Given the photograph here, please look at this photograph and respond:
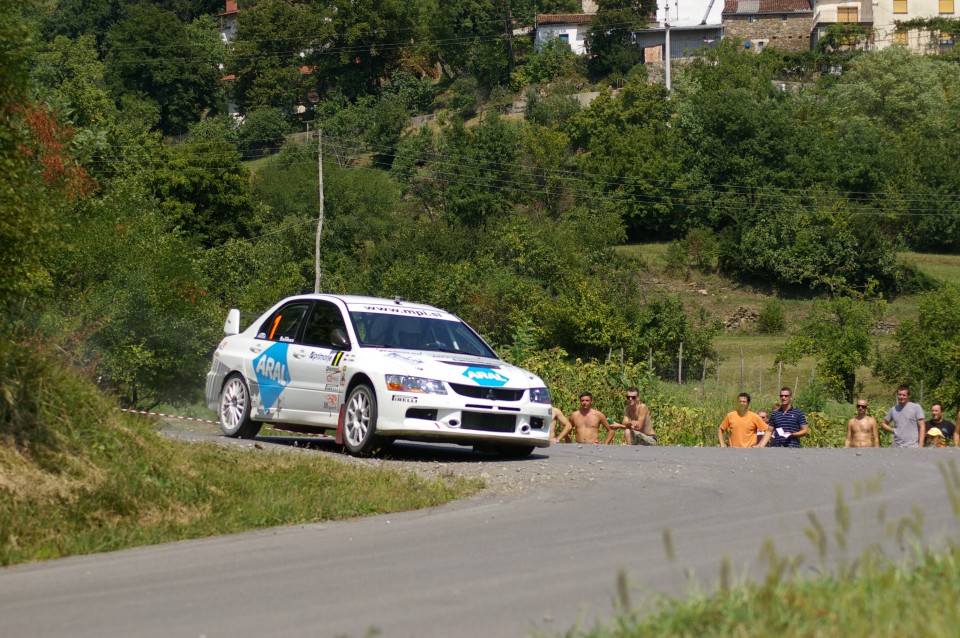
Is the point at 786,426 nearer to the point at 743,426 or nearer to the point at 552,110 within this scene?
the point at 743,426

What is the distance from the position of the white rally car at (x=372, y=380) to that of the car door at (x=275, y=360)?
0.06ft

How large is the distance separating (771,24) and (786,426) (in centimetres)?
10812

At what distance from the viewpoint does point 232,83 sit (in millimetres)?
123125

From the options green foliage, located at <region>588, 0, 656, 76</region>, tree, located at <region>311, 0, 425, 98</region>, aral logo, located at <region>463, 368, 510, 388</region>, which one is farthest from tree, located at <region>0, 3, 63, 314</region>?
tree, located at <region>311, 0, 425, 98</region>

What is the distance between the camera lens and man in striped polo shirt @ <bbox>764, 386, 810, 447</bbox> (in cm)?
1884

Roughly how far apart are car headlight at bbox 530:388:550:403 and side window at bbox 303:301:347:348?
2380 mm

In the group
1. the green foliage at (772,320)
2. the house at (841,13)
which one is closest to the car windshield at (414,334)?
the green foliage at (772,320)

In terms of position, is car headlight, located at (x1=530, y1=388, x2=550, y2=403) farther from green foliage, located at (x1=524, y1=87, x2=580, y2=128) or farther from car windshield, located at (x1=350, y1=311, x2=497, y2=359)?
green foliage, located at (x1=524, y1=87, x2=580, y2=128)

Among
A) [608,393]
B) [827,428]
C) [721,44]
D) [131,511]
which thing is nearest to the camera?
[131,511]

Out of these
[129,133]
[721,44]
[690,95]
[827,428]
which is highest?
[721,44]

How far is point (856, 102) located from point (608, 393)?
76074 mm

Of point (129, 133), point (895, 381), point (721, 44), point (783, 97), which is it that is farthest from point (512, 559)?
point (721, 44)

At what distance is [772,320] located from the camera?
218 feet

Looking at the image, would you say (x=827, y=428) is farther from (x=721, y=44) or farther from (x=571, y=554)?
(x=721, y=44)
